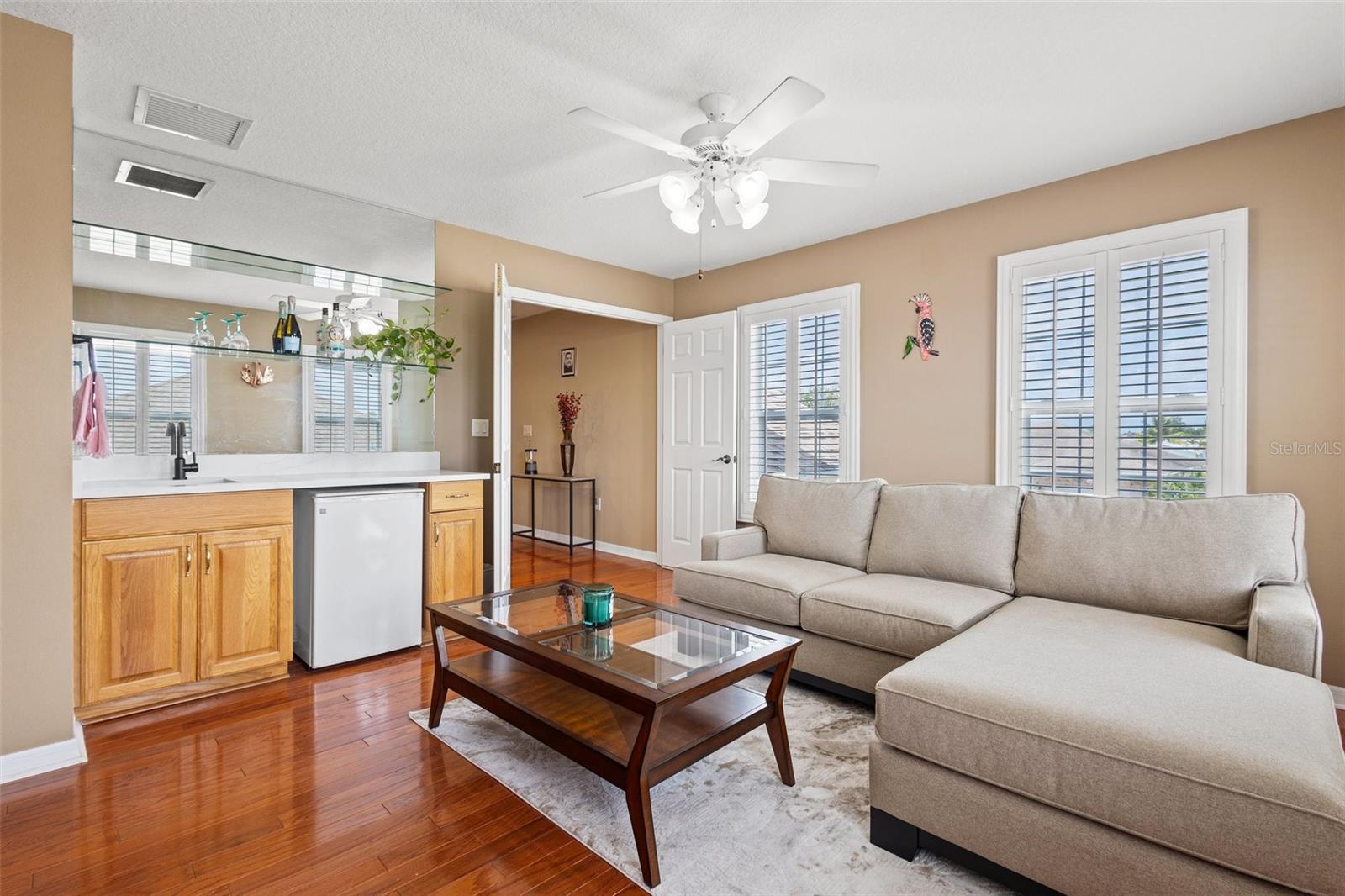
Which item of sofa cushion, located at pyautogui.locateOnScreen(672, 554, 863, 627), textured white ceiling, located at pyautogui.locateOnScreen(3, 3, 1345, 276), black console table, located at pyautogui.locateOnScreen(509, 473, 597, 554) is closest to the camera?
textured white ceiling, located at pyautogui.locateOnScreen(3, 3, 1345, 276)

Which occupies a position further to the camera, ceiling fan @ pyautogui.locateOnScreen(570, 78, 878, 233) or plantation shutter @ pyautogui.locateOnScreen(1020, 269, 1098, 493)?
plantation shutter @ pyautogui.locateOnScreen(1020, 269, 1098, 493)

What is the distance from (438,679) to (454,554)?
129 cm

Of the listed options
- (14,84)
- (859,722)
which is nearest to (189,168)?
(14,84)

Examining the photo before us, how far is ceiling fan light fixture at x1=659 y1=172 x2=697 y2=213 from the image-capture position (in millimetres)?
2451

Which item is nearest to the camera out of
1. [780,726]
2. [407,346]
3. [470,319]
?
[780,726]

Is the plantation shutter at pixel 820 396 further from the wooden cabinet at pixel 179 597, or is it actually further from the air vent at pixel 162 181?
the air vent at pixel 162 181

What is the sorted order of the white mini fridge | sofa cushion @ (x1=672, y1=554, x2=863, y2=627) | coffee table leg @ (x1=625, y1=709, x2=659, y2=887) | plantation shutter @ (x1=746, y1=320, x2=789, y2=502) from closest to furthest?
coffee table leg @ (x1=625, y1=709, x2=659, y2=887), sofa cushion @ (x1=672, y1=554, x2=863, y2=627), the white mini fridge, plantation shutter @ (x1=746, y1=320, x2=789, y2=502)

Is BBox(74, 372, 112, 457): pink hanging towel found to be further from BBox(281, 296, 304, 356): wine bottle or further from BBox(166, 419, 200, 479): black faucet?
BBox(281, 296, 304, 356): wine bottle

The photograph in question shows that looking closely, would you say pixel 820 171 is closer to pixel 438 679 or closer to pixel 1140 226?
pixel 1140 226

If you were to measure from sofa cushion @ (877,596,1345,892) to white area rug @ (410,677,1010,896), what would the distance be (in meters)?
0.32

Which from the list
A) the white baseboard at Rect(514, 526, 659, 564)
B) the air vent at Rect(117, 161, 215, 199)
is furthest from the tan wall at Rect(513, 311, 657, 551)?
the air vent at Rect(117, 161, 215, 199)

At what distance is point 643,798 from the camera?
1.62 m

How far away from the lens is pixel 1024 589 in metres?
2.70

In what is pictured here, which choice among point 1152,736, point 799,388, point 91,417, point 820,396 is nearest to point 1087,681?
point 1152,736
